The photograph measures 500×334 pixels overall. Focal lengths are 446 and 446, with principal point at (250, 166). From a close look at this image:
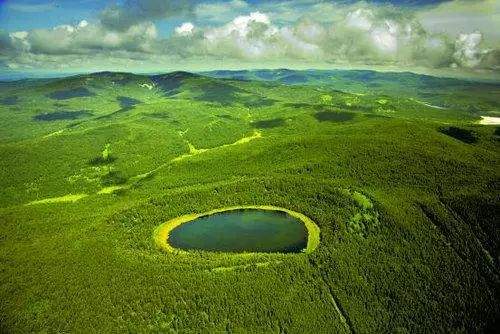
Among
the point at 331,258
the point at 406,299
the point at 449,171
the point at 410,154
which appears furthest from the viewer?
Answer: the point at 410,154

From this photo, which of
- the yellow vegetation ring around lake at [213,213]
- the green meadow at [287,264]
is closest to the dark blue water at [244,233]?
the yellow vegetation ring around lake at [213,213]

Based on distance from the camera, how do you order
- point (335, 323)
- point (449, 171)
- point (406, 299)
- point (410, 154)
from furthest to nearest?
point (410, 154)
point (449, 171)
point (406, 299)
point (335, 323)

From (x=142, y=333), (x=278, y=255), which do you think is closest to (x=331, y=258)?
(x=278, y=255)

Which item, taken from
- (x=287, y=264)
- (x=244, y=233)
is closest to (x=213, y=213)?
(x=244, y=233)

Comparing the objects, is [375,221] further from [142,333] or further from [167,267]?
[142,333]

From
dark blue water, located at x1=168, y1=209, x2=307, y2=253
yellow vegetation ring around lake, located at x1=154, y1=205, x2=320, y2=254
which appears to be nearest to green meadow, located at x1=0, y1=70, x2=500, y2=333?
yellow vegetation ring around lake, located at x1=154, y1=205, x2=320, y2=254
